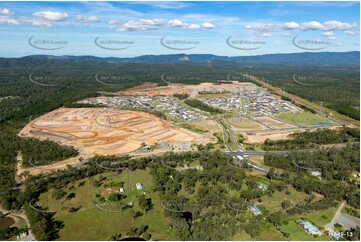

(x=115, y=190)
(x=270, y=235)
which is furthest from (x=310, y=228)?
(x=115, y=190)

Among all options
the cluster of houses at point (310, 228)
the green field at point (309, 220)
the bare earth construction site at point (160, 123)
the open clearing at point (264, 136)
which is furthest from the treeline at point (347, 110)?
the cluster of houses at point (310, 228)

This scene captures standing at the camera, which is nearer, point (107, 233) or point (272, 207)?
point (107, 233)

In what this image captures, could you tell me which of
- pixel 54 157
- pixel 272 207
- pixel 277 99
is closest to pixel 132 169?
pixel 54 157

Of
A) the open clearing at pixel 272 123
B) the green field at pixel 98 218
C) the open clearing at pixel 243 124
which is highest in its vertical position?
the open clearing at pixel 272 123

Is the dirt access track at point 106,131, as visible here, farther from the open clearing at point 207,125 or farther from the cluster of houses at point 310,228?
the cluster of houses at point 310,228

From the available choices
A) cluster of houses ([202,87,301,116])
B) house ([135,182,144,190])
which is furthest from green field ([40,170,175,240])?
cluster of houses ([202,87,301,116])

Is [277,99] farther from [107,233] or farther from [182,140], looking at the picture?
[107,233]

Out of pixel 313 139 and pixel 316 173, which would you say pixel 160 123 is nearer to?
pixel 313 139
